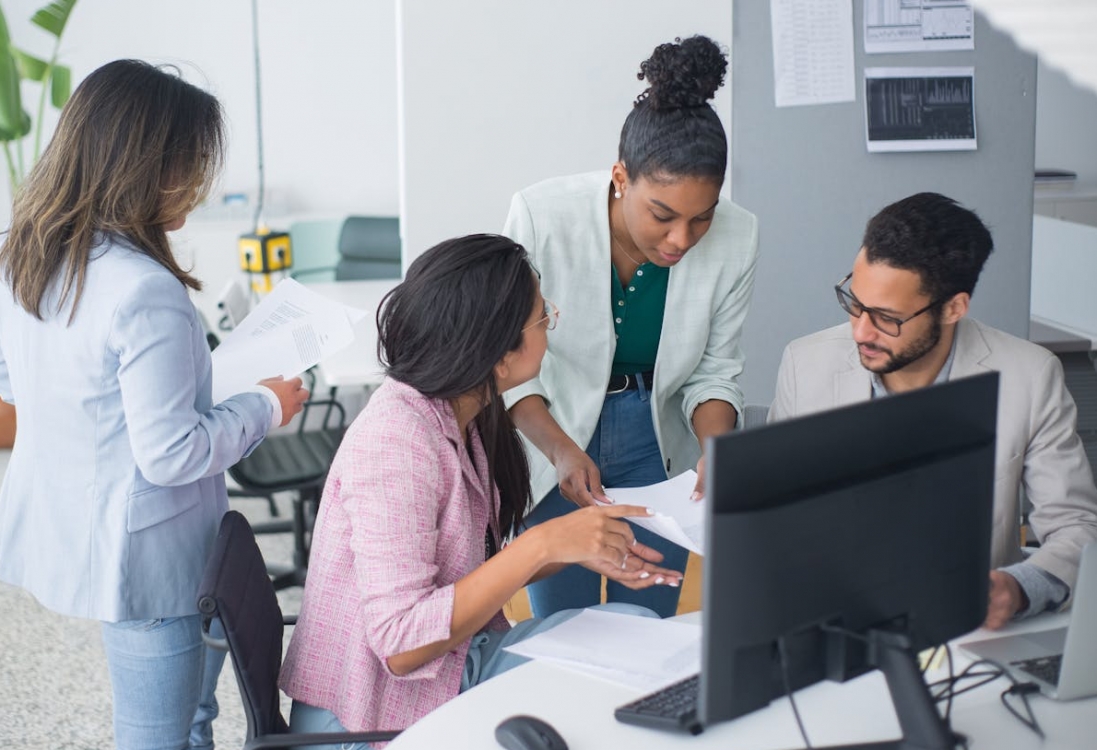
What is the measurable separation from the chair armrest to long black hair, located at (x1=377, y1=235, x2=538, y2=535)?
0.47 m

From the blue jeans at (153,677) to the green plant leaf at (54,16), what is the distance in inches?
123

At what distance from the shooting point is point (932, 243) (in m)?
1.89

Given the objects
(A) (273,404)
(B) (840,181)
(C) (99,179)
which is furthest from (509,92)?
(C) (99,179)

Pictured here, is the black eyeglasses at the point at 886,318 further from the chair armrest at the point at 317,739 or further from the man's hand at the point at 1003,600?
the chair armrest at the point at 317,739

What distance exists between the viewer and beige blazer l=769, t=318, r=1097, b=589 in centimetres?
181

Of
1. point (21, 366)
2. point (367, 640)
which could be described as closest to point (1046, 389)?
point (367, 640)

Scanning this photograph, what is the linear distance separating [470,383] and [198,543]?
1.69 ft

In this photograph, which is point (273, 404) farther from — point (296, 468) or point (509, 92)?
point (296, 468)

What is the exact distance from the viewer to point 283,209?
17.6ft

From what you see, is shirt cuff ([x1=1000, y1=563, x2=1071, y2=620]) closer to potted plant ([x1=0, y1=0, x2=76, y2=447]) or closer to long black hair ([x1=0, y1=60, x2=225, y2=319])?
long black hair ([x1=0, y1=60, x2=225, y2=319])

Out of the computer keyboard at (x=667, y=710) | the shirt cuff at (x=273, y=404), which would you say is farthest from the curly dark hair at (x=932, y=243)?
the shirt cuff at (x=273, y=404)

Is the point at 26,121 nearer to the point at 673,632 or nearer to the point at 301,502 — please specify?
the point at 301,502

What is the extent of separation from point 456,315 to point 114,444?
1.79 feet

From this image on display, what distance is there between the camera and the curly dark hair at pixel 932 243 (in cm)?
188
